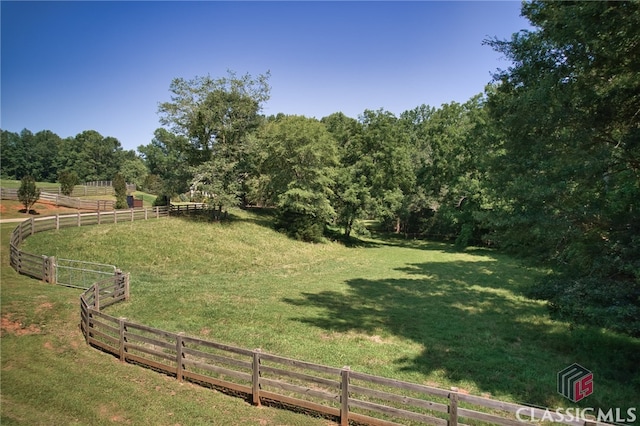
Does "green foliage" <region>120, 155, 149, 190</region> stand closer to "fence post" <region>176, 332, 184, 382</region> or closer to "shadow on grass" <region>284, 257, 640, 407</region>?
"shadow on grass" <region>284, 257, 640, 407</region>

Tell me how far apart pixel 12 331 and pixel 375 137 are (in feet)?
114

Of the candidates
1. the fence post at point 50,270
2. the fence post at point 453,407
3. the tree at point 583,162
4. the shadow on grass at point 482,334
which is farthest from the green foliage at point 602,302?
the fence post at point 50,270

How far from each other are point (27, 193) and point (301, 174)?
25.7m

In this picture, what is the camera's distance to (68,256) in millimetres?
19641

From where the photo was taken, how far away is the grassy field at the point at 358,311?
908 cm

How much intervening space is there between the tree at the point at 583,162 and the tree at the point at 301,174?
80.1ft

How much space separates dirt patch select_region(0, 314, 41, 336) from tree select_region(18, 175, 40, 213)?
2741cm

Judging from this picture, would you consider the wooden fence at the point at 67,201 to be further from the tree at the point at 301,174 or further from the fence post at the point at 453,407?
the fence post at the point at 453,407

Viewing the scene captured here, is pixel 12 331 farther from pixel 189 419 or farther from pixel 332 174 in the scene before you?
pixel 332 174

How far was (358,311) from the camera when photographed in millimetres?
14516

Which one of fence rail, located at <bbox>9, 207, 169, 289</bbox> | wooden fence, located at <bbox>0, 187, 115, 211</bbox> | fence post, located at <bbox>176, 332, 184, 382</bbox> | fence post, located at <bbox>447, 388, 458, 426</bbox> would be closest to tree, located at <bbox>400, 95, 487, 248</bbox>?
fence rail, located at <bbox>9, 207, 169, 289</bbox>

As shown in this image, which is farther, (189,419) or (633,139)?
(633,139)

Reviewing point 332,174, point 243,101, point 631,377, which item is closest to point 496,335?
point 631,377

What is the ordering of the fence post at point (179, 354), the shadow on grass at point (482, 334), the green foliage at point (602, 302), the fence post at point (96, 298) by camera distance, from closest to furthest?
1. the green foliage at point (602, 302)
2. the fence post at point (179, 354)
3. the shadow on grass at point (482, 334)
4. the fence post at point (96, 298)
